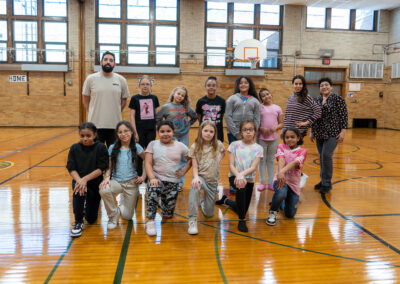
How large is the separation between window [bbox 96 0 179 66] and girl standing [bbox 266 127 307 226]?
34.1 ft

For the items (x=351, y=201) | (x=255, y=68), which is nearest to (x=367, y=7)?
(x=255, y=68)

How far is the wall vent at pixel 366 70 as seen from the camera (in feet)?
45.2

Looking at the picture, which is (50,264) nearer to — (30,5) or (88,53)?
(88,53)

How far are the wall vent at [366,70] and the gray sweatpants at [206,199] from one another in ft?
43.0

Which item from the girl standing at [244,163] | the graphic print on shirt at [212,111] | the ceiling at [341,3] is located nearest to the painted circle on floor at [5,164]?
the graphic print on shirt at [212,111]

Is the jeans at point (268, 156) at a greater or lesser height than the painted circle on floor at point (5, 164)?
greater

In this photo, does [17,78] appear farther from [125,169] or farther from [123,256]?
[123,256]

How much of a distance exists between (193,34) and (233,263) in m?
11.8

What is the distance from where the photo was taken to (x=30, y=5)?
39.4 ft

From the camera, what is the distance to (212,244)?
Result: 252 centimetres

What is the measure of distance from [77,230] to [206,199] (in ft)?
3.91

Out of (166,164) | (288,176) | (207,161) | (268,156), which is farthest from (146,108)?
(288,176)

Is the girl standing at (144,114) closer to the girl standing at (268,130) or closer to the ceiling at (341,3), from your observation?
the girl standing at (268,130)

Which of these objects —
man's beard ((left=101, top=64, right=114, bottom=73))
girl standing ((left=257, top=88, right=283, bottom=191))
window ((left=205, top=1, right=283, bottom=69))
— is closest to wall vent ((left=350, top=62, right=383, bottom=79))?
window ((left=205, top=1, right=283, bottom=69))
